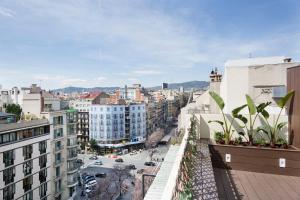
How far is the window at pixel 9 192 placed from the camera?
1380cm

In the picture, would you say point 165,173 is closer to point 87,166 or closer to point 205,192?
point 205,192

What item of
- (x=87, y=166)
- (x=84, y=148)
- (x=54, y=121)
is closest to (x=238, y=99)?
(x=54, y=121)

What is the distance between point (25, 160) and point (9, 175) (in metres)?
1.35

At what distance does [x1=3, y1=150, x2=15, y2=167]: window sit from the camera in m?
13.8

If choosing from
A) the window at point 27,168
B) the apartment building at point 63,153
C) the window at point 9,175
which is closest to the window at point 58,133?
the apartment building at point 63,153

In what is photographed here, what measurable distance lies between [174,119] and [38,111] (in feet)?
179

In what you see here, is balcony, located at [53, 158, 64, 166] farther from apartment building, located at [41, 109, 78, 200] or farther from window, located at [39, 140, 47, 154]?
window, located at [39, 140, 47, 154]

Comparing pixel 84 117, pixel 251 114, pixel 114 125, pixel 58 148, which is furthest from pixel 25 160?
pixel 84 117

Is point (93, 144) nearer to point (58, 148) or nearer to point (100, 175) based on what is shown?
point (100, 175)

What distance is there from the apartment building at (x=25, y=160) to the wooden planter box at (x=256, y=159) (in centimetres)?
1199

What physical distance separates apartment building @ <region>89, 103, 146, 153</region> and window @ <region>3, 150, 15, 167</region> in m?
26.0

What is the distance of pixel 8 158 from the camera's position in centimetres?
1398

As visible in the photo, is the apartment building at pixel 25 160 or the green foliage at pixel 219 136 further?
the apartment building at pixel 25 160

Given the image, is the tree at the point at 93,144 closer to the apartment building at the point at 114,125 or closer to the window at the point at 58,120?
the apartment building at the point at 114,125
